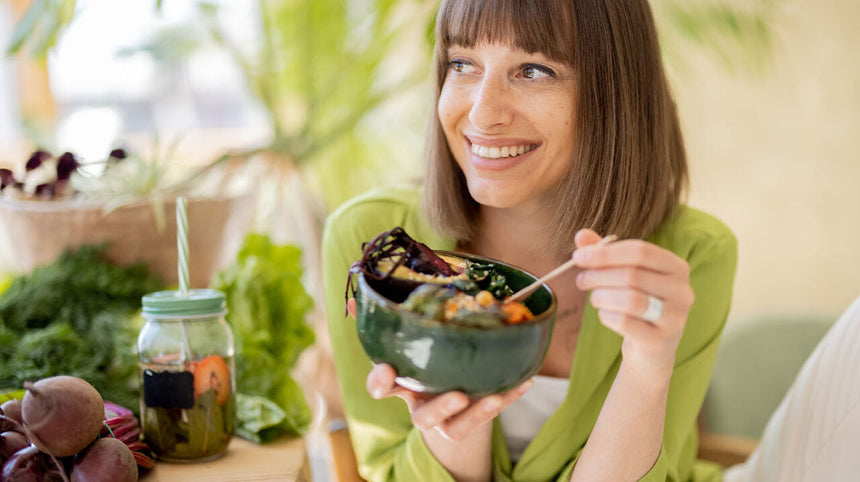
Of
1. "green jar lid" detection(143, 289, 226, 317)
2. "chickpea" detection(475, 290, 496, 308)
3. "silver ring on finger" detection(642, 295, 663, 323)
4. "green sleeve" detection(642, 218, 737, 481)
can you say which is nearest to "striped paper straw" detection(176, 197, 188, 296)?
"green jar lid" detection(143, 289, 226, 317)

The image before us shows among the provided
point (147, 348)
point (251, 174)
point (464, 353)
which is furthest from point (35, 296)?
point (464, 353)

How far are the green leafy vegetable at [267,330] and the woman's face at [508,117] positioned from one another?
0.48 meters

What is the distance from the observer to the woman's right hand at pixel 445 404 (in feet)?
2.52

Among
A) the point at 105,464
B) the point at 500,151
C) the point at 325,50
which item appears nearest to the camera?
the point at 105,464

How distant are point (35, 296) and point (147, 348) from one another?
1.39ft

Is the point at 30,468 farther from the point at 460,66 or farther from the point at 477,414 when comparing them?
the point at 460,66

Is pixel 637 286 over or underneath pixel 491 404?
over

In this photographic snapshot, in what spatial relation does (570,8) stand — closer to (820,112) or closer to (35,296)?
(35,296)

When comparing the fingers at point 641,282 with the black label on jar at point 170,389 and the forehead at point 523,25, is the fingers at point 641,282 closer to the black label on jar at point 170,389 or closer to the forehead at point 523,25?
the forehead at point 523,25

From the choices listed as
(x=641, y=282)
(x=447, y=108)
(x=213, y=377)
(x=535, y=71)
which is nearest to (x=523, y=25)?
(x=535, y=71)

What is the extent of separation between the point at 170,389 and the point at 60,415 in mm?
200

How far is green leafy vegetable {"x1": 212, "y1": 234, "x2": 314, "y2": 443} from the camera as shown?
1184 mm

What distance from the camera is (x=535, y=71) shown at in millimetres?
1071

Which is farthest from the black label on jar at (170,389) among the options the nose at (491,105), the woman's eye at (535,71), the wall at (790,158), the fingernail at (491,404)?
the wall at (790,158)
